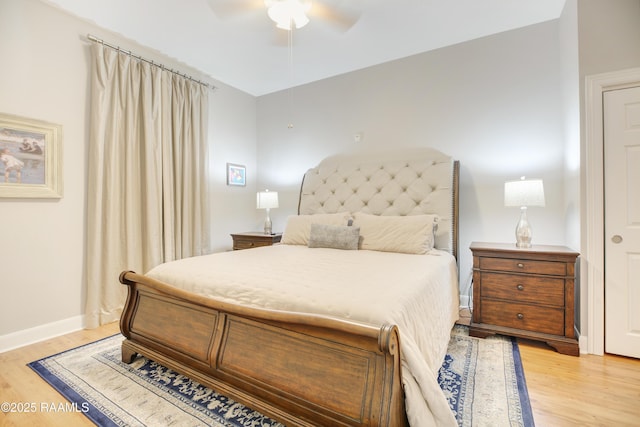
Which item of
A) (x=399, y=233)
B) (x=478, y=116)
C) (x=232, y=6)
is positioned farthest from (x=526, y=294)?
(x=232, y=6)

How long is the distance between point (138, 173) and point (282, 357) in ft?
8.72

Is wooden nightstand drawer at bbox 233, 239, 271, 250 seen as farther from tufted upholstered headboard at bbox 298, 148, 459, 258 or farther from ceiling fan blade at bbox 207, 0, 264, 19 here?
ceiling fan blade at bbox 207, 0, 264, 19

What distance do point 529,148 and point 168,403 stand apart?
3.51m

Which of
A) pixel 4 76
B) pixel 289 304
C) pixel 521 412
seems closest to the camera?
pixel 289 304

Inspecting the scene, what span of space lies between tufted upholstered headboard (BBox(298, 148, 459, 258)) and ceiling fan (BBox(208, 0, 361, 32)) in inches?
59.2

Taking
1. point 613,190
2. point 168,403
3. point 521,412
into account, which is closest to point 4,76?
point 168,403

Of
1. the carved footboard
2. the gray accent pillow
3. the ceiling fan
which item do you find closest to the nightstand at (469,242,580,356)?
the gray accent pillow

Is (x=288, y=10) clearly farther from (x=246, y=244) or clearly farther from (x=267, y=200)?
(x=246, y=244)

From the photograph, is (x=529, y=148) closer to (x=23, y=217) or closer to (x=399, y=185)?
(x=399, y=185)

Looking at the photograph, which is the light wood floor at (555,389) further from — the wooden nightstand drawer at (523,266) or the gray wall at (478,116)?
the gray wall at (478,116)

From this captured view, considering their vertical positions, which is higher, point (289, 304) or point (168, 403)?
point (289, 304)

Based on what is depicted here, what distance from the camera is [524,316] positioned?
234 cm

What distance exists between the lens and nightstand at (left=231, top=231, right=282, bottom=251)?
12.3 ft

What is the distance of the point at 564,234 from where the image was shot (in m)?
2.69
